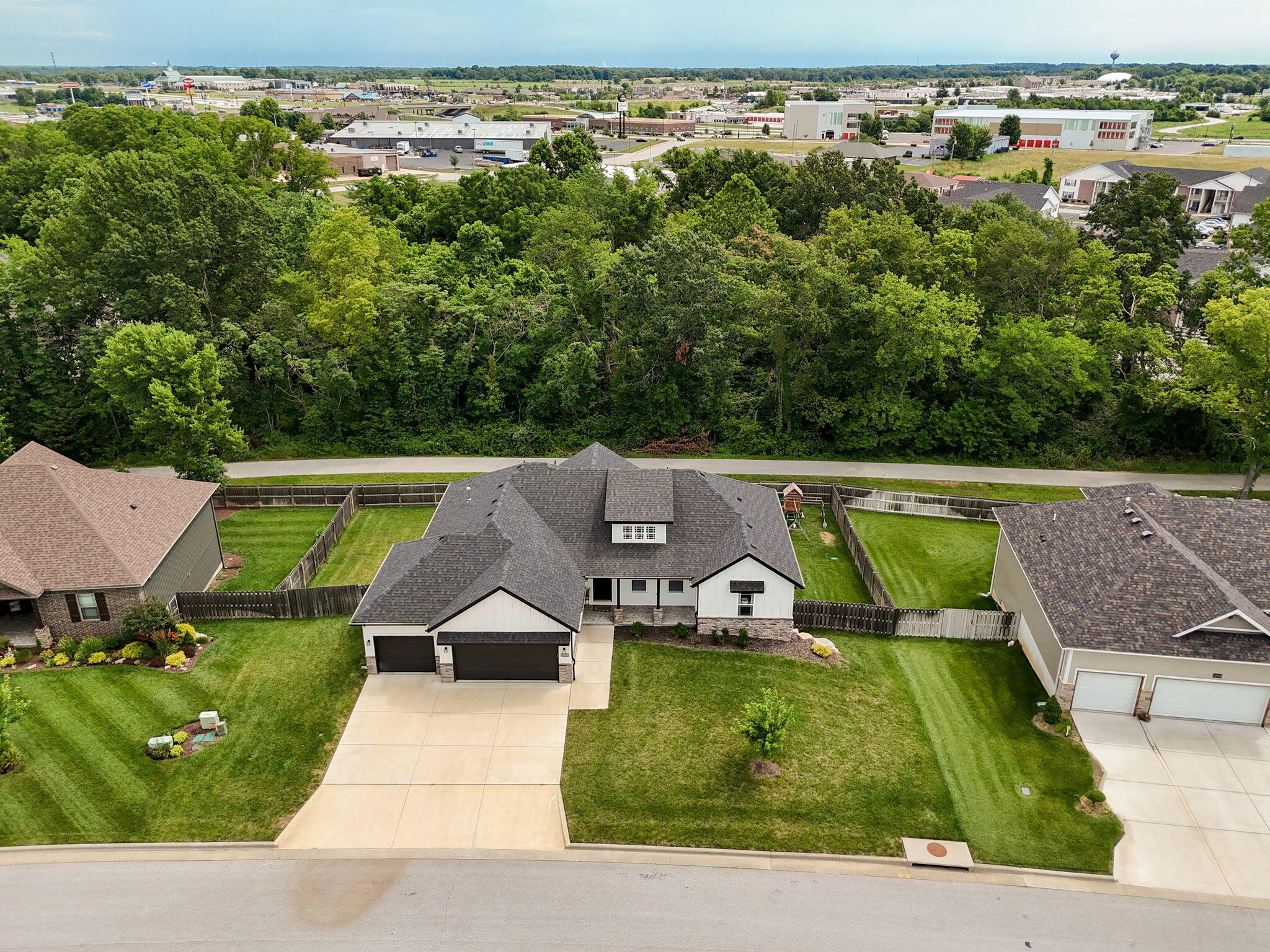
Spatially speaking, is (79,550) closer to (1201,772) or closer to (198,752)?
(198,752)

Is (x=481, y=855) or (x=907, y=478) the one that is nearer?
(x=481, y=855)

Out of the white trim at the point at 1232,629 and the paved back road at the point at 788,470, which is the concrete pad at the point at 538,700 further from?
the white trim at the point at 1232,629

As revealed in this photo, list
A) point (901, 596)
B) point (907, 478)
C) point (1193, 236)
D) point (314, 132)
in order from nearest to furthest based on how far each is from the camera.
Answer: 1. point (901, 596)
2. point (907, 478)
3. point (1193, 236)
4. point (314, 132)

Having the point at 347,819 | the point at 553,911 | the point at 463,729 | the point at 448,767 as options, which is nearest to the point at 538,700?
the point at 463,729

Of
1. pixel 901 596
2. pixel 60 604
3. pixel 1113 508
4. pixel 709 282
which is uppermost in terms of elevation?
pixel 709 282

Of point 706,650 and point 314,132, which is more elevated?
point 314,132

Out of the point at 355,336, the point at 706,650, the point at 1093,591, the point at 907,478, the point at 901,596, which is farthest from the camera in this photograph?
the point at 355,336

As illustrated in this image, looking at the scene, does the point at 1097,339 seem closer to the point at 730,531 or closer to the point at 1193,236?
the point at 1193,236

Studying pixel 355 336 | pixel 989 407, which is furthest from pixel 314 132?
pixel 989 407
